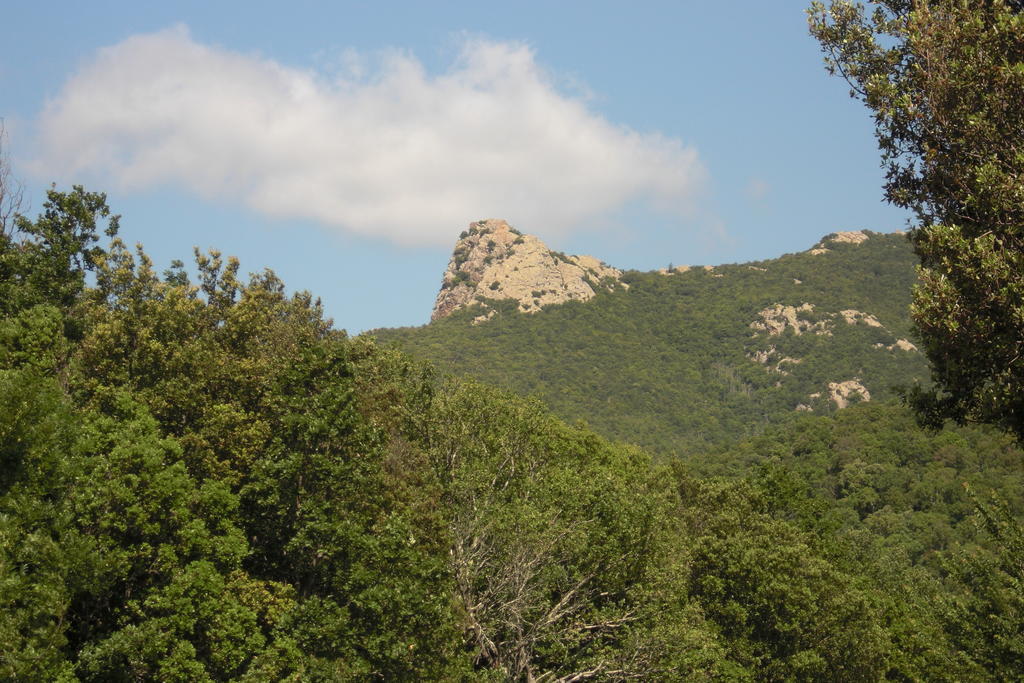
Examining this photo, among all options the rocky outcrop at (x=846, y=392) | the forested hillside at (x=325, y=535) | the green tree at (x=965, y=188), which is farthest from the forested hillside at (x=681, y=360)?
the green tree at (x=965, y=188)

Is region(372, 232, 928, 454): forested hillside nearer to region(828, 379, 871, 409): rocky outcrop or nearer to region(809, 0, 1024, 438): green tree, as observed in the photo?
region(828, 379, 871, 409): rocky outcrop

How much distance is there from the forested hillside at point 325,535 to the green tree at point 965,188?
7.45ft

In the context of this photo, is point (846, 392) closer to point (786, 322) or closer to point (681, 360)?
point (681, 360)

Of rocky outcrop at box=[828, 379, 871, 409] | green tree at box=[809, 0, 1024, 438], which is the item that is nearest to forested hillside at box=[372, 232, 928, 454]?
rocky outcrop at box=[828, 379, 871, 409]

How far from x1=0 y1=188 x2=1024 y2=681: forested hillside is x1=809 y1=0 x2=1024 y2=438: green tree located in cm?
227

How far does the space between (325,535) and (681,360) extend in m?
156

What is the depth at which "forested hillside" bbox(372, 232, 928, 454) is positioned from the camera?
5566 inches

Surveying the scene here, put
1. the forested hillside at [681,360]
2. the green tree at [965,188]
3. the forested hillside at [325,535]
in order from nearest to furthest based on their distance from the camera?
the green tree at [965,188], the forested hillside at [325,535], the forested hillside at [681,360]

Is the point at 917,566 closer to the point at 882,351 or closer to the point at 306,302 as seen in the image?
the point at 306,302

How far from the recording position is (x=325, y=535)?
26.1m

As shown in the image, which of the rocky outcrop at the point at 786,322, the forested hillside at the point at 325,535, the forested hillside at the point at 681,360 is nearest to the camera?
the forested hillside at the point at 325,535

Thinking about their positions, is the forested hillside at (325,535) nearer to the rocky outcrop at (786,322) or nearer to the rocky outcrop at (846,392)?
the rocky outcrop at (846,392)

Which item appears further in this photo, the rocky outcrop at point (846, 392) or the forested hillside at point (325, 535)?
the rocky outcrop at point (846, 392)

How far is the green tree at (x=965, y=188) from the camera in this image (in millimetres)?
12352
